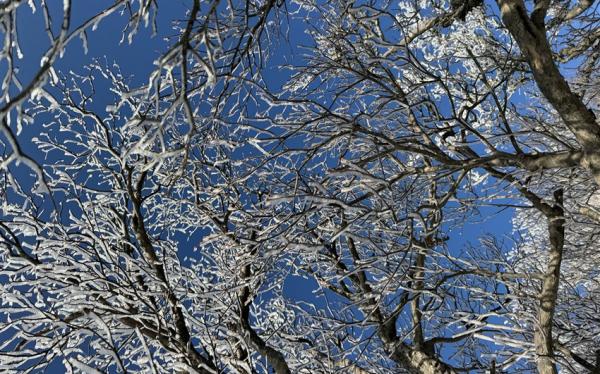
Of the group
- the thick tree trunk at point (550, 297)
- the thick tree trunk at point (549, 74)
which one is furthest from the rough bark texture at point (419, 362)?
the thick tree trunk at point (549, 74)

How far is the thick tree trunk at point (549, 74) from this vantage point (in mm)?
2887

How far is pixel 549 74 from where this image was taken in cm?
292

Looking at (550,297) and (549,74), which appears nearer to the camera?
(549,74)

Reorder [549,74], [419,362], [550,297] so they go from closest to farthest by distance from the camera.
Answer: [549,74] < [550,297] < [419,362]

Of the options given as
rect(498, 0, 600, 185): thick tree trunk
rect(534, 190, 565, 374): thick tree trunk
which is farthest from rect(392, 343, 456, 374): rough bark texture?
rect(498, 0, 600, 185): thick tree trunk

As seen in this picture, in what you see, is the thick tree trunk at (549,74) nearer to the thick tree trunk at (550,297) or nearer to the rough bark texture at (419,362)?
the thick tree trunk at (550,297)

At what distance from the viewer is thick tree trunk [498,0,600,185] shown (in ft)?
9.47

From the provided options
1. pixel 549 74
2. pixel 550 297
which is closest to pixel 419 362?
pixel 550 297

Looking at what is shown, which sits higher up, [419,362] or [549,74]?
[549,74]

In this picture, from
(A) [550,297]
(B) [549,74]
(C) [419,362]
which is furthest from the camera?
(C) [419,362]

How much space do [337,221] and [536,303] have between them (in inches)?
118

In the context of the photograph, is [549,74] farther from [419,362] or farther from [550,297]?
[419,362]

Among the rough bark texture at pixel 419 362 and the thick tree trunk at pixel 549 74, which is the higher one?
the thick tree trunk at pixel 549 74

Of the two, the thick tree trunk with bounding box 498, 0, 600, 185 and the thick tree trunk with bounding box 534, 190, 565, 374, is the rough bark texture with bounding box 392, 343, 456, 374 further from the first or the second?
the thick tree trunk with bounding box 498, 0, 600, 185
